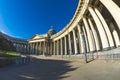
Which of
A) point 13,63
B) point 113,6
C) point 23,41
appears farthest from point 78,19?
point 23,41

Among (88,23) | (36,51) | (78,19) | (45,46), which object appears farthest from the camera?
(36,51)

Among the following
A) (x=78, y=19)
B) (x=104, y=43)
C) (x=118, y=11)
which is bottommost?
(x=104, y=43)

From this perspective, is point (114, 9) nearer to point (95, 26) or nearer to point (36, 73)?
point (36, 73)

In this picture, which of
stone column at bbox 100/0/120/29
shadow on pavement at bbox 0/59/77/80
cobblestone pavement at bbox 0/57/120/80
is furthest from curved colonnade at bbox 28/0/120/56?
cobblestone pavement at bbox 0/57/120/80

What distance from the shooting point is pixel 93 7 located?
3850 centimetres

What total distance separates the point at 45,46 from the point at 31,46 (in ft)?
43.2

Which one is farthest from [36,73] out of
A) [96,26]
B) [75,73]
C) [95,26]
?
[95,26]

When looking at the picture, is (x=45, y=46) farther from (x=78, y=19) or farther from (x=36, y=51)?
(x=78, y=19)

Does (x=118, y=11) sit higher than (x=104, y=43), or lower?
higher

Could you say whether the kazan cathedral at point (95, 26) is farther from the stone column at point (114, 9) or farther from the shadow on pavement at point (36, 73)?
the shadow on pavement at point (36, 73)

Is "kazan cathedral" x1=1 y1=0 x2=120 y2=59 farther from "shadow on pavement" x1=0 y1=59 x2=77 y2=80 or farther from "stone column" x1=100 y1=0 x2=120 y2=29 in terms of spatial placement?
"shadow on pavement" x1=0 y1=59 x2=77 y2=80

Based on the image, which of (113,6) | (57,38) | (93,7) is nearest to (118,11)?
(113,6)

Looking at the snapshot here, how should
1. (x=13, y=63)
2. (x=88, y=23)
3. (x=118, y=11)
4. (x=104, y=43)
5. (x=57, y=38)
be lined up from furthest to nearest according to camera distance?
(x=57, y=38) < (x=88, y=23) < (x=104, y=43) < (x=13, y=63) < (x=118, y=11)

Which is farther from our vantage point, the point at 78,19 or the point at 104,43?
the point at 78,19
